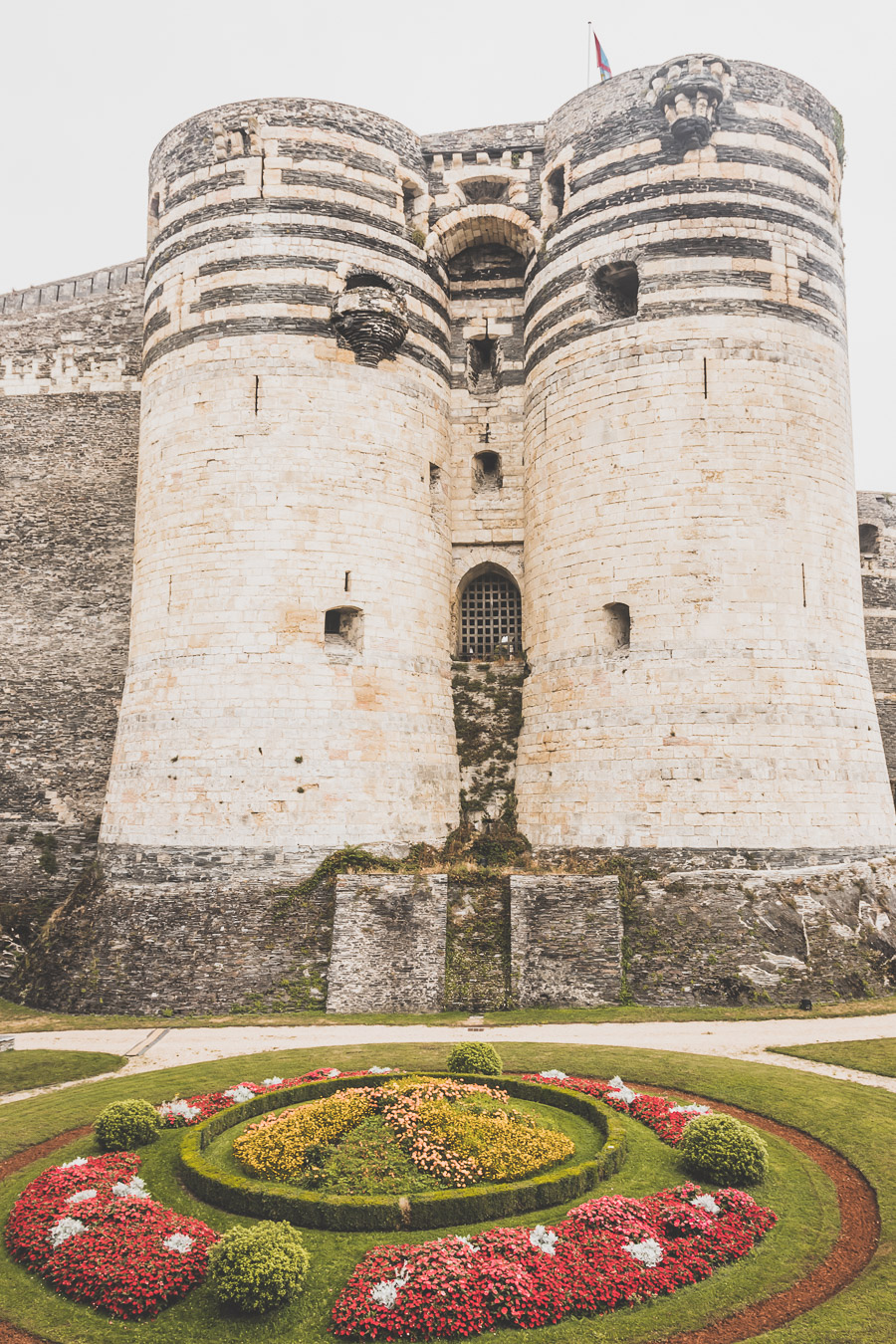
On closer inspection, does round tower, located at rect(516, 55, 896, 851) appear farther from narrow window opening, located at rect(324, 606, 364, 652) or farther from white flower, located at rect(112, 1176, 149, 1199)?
white flower, located at rect(112, 1176, 149, 1199)

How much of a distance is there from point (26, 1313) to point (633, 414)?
19.5 meters

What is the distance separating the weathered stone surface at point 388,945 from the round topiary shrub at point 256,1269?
35.3ft

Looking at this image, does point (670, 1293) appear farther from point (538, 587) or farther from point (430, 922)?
point (538, 587)

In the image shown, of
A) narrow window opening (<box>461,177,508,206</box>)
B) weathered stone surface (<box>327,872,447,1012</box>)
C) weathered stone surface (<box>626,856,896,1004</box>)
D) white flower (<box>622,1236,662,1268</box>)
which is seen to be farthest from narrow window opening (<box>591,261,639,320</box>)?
white flower (<box>622,1236,662,1268</box>)

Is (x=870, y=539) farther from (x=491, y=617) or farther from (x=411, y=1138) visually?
(x=411, y=1138)

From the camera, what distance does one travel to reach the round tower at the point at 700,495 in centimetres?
2005

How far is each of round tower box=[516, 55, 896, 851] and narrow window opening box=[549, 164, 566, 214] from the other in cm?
82

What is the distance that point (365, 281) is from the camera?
23.0 meters

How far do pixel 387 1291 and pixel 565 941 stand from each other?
12.0m

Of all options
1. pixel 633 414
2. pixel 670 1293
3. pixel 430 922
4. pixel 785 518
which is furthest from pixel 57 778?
pixel 670 1293

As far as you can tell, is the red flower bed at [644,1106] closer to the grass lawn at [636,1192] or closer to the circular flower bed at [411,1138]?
the grass lawn at [636,1192]

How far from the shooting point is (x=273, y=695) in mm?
20594

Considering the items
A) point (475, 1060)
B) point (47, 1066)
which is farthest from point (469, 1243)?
point (47, 1066)

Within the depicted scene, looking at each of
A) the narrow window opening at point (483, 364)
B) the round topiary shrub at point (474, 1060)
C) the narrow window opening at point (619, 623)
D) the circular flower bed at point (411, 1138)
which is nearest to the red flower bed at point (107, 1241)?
the circular flower bed at point (411, 1138)
